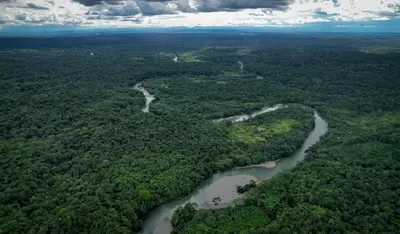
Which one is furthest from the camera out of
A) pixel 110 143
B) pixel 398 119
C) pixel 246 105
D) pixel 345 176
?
pixel 246 105

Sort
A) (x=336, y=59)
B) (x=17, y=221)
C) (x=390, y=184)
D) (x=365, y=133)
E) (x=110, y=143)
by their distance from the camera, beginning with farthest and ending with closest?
(x=336, y=59) → (x=365, y=133) → (x=110, y=143) → (x=390, y=184) → (x=17, y=221)

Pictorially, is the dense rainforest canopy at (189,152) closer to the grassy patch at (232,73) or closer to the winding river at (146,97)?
the winding river at (146,97)

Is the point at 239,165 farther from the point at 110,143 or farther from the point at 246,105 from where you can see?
the point at 246,105

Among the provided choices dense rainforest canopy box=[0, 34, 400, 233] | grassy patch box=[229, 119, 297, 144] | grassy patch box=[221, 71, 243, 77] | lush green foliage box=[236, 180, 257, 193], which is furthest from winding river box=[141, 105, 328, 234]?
grassy patch box=[221, 71, 243, 77]

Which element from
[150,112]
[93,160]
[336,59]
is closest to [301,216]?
[93,160]

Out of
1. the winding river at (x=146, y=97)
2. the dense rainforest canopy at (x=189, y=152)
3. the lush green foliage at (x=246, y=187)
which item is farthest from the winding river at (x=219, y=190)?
the winding river at (x=146, y=97)
